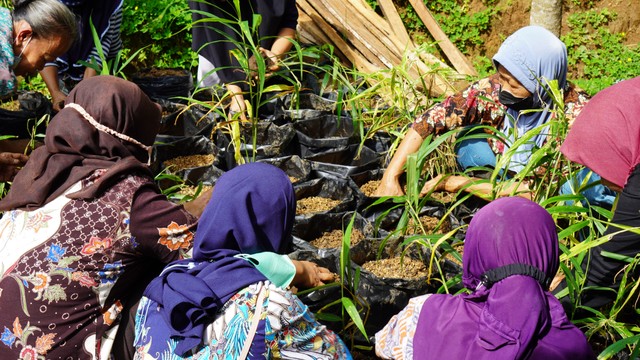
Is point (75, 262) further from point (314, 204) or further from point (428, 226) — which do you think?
point (428, 226)

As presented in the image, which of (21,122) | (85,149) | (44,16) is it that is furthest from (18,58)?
(85,149)

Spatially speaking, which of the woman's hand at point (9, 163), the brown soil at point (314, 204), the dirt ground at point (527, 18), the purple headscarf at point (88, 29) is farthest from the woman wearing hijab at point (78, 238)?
the dirt ground at point (527, 18)

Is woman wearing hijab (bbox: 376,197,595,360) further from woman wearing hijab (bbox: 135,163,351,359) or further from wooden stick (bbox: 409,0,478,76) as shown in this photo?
wooden stick (bbox: 409,0,478,76)

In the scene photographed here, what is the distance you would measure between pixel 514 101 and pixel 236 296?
170 cm

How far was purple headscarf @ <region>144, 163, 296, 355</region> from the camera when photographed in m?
1.57

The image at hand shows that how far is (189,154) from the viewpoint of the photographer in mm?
3469

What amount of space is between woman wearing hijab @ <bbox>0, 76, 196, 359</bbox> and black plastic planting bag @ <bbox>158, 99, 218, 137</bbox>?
Answer: 1525 mm

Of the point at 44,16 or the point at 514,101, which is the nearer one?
the point at 44,16

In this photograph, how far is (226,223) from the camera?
169cm

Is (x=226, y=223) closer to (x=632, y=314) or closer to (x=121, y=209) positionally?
(x=121, y=209)

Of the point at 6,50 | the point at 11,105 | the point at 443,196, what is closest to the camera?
the point at 6,50

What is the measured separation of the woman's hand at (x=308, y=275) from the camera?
1.90 m

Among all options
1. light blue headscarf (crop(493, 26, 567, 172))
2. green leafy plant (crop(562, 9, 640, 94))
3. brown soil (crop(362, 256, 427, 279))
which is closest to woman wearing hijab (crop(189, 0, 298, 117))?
light blue headscarf (crop(493, 26, 567, 172))

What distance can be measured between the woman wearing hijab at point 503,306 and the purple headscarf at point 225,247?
40 cm
